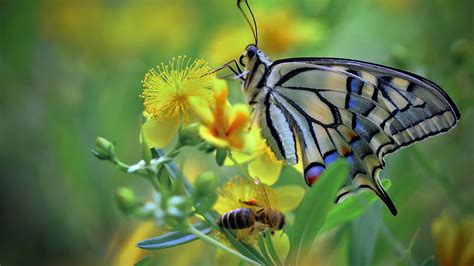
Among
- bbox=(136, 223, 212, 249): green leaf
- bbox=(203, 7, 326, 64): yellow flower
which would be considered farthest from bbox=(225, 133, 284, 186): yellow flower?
bbox=(203, 7, 326, 64): yellow flower

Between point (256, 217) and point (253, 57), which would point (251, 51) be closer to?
point (253, 57)

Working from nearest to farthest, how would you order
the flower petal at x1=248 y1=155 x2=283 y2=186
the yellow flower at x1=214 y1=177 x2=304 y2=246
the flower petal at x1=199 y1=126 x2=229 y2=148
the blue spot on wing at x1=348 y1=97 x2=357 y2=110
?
1. the flower petal at x1=199 y1=126 x2=229 y2=148
2. the yellow flower at x1=214 y1=177 x2=304 y2=246
3. the flower petal at x1=248 y1=155 x2=283 y2=186
4. the blue spot on wing at x1=348 y1=97 x2=357 y2=110

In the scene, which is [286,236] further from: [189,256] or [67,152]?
[67,152]

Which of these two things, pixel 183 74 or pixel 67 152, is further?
pixel 67 152

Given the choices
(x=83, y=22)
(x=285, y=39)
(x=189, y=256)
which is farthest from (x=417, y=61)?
(x=83, y=22)

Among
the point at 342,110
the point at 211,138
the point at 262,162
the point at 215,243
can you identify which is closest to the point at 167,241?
the point at 215,243

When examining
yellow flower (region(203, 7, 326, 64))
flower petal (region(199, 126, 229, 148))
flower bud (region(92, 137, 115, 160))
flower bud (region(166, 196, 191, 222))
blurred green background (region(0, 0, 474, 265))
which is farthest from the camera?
yellow flower (region(203, 7, 326, 64))

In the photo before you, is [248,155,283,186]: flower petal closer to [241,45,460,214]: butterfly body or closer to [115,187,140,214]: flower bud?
[241,45,460,214]: butterfly body
